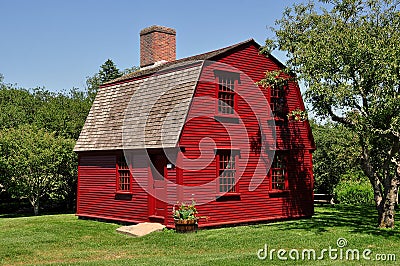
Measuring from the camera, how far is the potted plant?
56.0 feet

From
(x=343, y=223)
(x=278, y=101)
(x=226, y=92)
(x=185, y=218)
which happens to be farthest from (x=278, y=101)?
(x=185, y=218)

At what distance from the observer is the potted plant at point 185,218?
17.1 meters

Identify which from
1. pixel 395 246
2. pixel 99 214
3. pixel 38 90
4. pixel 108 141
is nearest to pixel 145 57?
pixel 108 141

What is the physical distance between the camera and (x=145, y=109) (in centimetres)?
1992

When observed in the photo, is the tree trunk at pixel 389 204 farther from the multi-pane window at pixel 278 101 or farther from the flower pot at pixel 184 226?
the flower pot at pixel 184 226

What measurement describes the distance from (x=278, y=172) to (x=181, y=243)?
266 inches

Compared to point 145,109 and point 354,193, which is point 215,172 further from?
point 354,193

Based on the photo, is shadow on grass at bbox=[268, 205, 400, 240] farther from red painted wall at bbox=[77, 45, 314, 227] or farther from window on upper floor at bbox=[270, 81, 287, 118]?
window on upper floor at bbox=[270, 81, 287, 118]

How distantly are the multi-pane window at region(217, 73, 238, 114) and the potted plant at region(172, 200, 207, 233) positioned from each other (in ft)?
12.6

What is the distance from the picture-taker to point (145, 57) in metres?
24.6

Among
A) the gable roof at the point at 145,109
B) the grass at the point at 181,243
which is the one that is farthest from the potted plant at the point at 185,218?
the gable roof at the point at 145,109

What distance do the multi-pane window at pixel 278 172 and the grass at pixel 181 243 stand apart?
5.63 ft

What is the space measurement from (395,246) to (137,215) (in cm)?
906

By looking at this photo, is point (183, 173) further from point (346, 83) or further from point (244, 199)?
point (346, 83)
